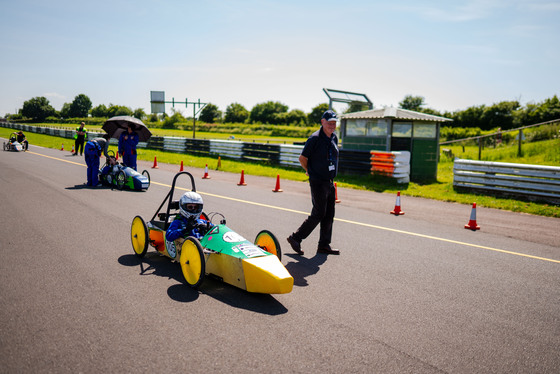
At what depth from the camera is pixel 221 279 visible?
4.89 meters

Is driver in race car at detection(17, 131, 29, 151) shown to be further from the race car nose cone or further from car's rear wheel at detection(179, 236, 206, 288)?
the race car nose cone

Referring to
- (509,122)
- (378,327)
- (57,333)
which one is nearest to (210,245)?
(57,333)

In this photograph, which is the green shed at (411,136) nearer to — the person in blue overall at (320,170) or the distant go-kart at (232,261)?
the person in blue overall at (320,170)

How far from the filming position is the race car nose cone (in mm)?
4336

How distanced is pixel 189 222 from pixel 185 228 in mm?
94

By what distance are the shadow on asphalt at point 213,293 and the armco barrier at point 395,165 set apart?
1151 cm

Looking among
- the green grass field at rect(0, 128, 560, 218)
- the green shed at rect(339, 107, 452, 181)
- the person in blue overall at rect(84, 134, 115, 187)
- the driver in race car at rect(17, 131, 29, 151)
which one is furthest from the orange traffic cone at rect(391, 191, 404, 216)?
the driver in race car at rect(17, 131, 29, 151)

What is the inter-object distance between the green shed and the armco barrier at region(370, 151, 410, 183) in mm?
1308

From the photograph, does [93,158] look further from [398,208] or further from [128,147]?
[398,208]

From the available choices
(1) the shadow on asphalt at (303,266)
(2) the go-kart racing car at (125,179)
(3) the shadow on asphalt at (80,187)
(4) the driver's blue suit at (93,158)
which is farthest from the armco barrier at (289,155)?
(1) the shadow on asphalt at (303,266)

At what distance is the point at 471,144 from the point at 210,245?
97.2 feet

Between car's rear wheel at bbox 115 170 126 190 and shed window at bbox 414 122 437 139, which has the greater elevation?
shed window at bbox 414 122 437 139

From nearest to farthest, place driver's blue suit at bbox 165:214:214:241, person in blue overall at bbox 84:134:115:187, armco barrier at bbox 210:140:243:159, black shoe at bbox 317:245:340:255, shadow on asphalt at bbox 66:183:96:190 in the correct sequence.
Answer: driver's blue suit at bbox 165:214:214:241 → black shoe at bbox 317:245:340:255 → shadow on asphalt at bbox 66:183:96:190 → person in blue overall at bbox 84:134:115:187 → armco barrier at bbox 210:140:243:159

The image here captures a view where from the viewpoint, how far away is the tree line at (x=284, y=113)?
50531mm
